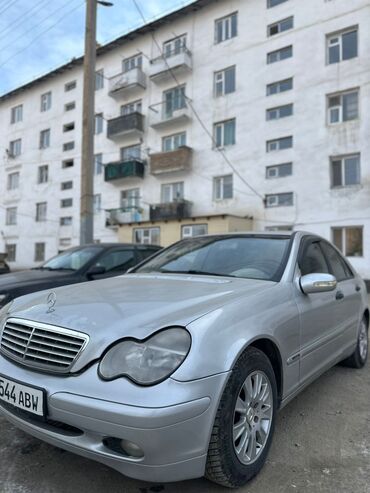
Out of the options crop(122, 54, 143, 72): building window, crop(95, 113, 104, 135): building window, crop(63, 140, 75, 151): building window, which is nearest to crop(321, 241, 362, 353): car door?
crop(122, 54, 143, 72): building window

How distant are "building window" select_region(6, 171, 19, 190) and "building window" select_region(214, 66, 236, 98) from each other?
19.7m

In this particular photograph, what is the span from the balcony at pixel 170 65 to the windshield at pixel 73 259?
18727 mm

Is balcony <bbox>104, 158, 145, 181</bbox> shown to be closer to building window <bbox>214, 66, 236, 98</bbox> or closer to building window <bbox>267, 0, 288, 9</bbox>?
building window <bbox>214, 66, 236, 98</bbox>

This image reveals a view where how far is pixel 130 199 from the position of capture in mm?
23953

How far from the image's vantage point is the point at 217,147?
20.5 m

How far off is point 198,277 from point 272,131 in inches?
682

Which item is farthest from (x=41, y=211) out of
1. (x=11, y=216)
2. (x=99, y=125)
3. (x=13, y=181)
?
(x=99, y=125)

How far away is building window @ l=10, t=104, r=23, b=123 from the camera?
3192 cm

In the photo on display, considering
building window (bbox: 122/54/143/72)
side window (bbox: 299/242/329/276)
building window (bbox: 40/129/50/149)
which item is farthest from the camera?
building window (bbox: 40/129/50/149)

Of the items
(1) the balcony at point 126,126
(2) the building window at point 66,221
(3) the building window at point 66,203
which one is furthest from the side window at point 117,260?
(3) the building window at point 66,203

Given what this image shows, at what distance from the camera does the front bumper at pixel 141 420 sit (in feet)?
5.31

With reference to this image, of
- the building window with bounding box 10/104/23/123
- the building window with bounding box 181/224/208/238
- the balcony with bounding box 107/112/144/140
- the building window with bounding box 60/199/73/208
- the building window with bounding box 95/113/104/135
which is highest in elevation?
the building window with bounding box 10/104/23/123

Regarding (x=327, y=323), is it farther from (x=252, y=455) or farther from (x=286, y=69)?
(x=286, y=69)

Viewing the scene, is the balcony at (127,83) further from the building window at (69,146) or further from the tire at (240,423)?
the tire at (240,423)
